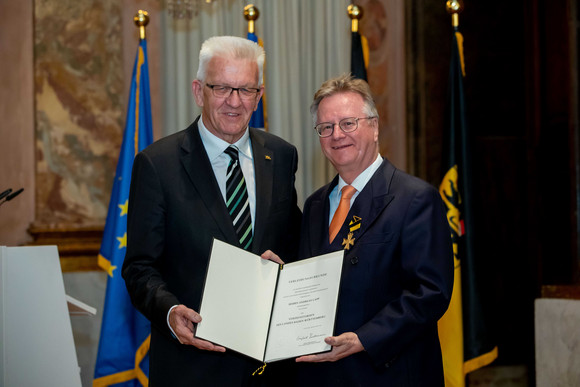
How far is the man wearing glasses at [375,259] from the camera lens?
2.10 metres

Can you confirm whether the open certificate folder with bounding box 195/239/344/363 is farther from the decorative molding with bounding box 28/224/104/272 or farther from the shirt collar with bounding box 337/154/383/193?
the decorative molding with bounding box 28/224/104/272

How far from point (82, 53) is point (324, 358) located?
3319 millimetres

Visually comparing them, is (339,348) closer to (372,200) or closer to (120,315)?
(372,200)

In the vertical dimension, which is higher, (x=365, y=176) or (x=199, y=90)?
(x=199, y=90)

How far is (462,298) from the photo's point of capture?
3992 mm

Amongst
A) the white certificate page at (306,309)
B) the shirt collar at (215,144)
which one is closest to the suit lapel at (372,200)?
the white certificate page at (306,309)

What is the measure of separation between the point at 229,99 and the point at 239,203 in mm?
379

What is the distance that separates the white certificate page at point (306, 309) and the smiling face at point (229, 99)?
615 millimetres

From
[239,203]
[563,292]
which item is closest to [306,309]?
[239,203]

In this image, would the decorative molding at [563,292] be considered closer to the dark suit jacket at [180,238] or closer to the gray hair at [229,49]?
the dark suit jacket at [180,238]

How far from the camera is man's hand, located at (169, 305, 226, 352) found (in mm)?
2080

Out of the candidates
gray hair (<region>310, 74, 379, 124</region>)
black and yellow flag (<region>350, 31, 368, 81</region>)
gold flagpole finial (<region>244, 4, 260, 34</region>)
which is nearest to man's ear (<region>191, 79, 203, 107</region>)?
gray hair (<region>310, 74, 379, 124</region>)

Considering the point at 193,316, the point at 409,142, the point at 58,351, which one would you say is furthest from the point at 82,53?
the point at 193,316

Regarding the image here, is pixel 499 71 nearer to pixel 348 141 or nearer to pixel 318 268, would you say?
pixel 348 141
